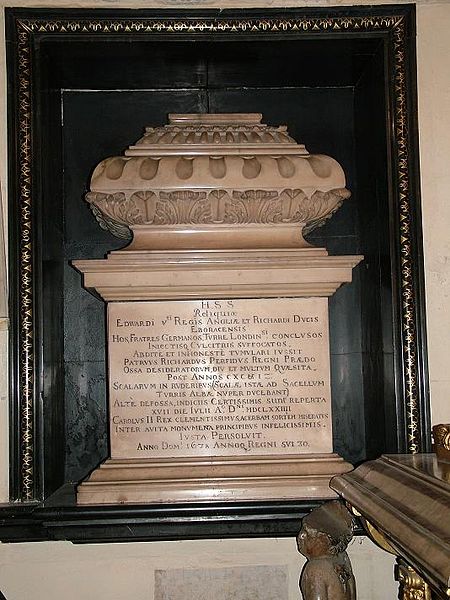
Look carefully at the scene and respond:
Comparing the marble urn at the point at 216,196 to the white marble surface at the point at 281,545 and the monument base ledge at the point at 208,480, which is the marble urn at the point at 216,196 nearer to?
the white marble surface at the point at 281,545

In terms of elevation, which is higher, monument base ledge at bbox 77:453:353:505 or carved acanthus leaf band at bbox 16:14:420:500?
carved acanthus leaf band at bbox 16:14:420:500

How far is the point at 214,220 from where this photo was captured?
3.25 metres

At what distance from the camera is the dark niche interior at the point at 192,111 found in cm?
328

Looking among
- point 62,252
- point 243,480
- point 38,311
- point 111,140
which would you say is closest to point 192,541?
point 243,480

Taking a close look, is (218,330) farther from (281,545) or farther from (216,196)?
(281,545)

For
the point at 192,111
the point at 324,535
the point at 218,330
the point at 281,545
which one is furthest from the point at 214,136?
the point at 324,535

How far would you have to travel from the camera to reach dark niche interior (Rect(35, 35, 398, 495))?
328cm

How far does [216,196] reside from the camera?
10.5 ft

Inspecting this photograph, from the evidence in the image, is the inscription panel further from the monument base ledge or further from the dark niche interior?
the dark niche interior

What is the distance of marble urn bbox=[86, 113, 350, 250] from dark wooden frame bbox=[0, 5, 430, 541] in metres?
0.27

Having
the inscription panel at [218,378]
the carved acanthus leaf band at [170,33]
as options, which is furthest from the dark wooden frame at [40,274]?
the inscription panel at [218,378]

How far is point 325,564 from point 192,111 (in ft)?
7.48

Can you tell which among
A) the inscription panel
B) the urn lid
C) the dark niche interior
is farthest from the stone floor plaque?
the dark niche interior

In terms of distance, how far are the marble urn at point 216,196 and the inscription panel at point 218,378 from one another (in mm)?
252
